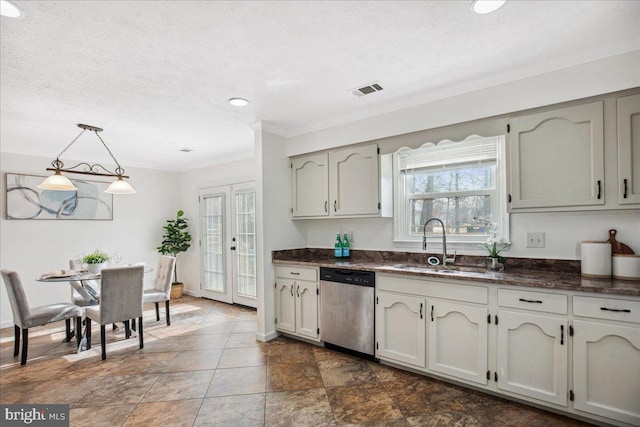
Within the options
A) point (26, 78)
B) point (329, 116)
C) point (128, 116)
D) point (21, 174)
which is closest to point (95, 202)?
point (21, 174)

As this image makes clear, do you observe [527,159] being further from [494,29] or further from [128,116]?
[128,116]

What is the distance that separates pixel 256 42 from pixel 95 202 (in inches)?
181

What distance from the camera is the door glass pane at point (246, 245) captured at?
16.6 feet

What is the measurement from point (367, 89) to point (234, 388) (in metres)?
2.75

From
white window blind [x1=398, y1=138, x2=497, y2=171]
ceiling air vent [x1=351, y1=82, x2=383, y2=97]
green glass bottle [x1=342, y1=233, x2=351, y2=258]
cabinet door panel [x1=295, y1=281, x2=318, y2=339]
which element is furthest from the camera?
green glass bottle [x1=342, y1=233, x2=351, y2=258]

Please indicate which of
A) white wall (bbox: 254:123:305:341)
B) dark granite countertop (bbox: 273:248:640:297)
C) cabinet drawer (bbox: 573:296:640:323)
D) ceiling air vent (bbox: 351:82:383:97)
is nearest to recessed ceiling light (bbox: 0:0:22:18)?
white wall (bbox: 254:123:305:341)

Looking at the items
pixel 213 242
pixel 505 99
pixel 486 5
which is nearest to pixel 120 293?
pixel 213 242

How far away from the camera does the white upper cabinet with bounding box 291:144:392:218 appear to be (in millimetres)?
3221

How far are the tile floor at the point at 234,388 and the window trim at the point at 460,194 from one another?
3.98 feet

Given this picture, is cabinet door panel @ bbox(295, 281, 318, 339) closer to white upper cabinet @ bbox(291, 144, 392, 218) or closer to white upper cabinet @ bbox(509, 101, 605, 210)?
white upper cabinet @ bbox(291, 144, 392, 218)

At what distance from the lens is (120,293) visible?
326cm

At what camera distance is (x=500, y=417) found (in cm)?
208

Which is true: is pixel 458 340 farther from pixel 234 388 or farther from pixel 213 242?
pixel 213 242

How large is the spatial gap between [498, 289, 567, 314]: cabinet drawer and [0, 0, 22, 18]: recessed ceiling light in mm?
3365
